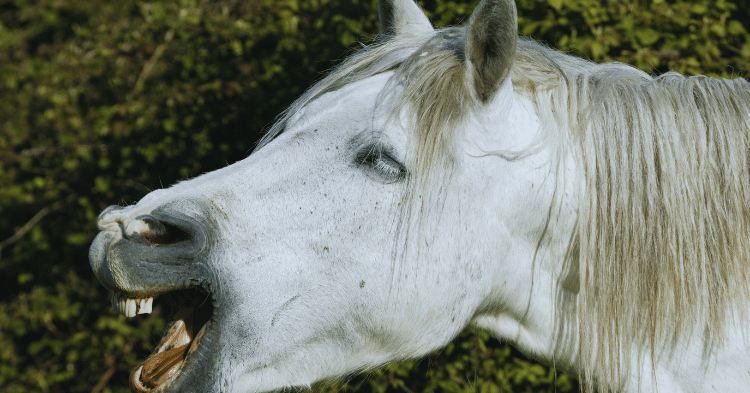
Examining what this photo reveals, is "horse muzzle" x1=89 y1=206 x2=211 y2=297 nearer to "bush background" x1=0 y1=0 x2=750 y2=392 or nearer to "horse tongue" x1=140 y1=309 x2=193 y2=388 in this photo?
"horse tongue" x1=140 y1=309 x2=193 y2=388

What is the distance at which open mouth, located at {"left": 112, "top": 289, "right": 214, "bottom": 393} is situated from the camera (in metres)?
1.15

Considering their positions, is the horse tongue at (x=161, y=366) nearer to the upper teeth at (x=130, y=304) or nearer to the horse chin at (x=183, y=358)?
the horse chin at (x=183, y=358)

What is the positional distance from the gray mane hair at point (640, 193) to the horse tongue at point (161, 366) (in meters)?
0.61

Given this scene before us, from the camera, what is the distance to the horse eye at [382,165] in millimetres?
1220

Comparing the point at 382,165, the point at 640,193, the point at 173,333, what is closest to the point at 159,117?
the point at 173,333

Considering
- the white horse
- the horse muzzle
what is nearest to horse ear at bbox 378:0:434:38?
the white horse

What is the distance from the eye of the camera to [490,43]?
1.19 metres

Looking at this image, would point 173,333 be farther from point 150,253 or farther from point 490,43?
point 490,43

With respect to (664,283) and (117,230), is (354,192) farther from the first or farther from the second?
(664,283)

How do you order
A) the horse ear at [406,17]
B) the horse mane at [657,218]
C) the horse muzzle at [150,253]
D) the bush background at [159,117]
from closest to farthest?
1. the horse muzzle at [150,253]
2. the horse mane at [657,218]
3. the horse ear at [406,17]
4. the bush background at [159,117]

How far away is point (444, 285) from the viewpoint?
126 cm

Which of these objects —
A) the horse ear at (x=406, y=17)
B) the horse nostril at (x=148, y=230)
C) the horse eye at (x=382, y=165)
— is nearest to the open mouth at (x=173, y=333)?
the horse nostril at (x=148, y=230)

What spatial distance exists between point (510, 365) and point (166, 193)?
1794 mm

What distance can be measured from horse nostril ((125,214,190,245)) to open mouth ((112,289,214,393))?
0.14m
